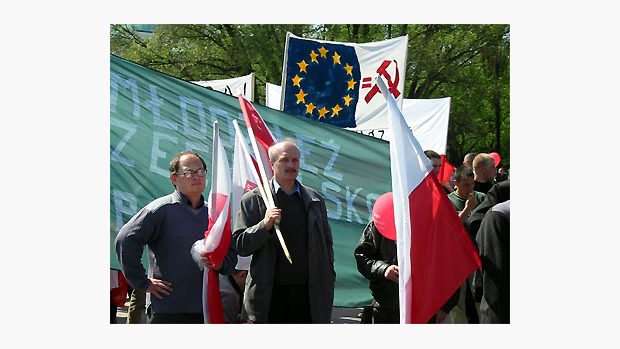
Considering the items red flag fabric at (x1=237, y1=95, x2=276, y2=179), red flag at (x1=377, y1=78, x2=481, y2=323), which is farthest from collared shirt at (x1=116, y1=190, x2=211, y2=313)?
→ red flag at (x1=377, y1=78, x2=481, y2=323)

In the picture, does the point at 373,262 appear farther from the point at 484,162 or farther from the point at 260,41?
the point at 260,41

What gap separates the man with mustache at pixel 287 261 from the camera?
5.32 meters

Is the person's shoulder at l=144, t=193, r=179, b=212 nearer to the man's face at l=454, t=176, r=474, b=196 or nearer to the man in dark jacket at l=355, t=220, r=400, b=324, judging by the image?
the man in dark jacket at l=355, t=220, r=400, b=324

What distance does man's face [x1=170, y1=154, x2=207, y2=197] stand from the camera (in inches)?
215

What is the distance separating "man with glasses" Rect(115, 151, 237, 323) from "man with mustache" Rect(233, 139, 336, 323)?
0.89 feet

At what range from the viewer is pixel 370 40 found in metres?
25.6

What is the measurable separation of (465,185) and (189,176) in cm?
243

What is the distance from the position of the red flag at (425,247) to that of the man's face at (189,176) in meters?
1.16

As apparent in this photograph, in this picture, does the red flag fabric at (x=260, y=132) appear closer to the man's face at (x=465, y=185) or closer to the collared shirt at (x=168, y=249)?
the collared shirt at (x=168, y=249)

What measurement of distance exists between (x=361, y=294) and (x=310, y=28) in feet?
60.2

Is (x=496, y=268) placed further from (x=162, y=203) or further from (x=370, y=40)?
(x=370, y=40)

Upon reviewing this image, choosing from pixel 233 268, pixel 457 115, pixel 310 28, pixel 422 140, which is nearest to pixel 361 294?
pixel 233 268

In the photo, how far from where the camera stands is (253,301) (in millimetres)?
5344

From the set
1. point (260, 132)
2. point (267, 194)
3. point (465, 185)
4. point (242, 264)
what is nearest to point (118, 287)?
point (242, 264)
